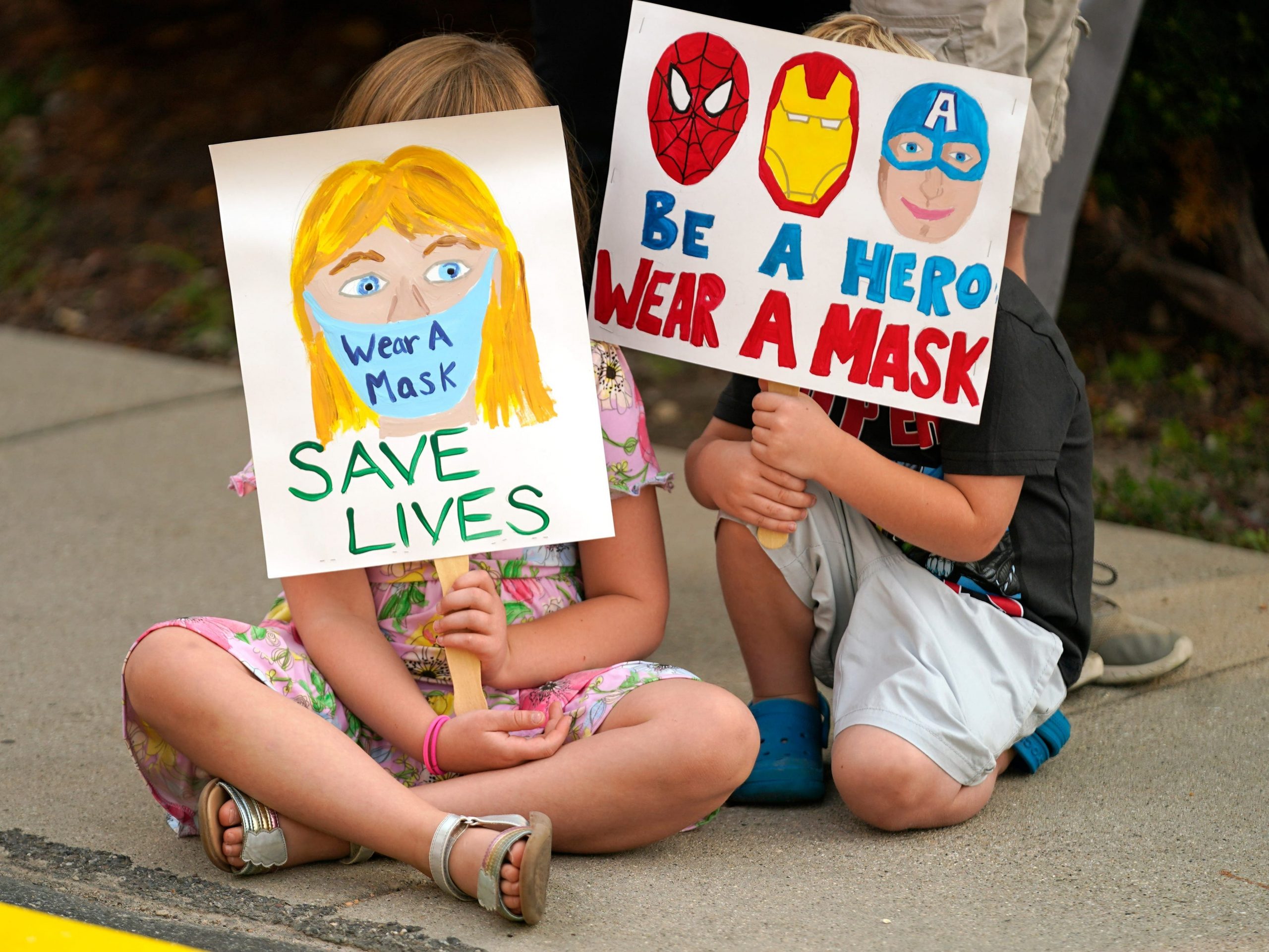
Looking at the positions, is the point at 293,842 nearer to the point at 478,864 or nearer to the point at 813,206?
the point at 478,864

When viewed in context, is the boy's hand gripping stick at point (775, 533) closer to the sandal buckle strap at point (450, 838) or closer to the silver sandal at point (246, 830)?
the sandal buckle strap at point (450, 838)

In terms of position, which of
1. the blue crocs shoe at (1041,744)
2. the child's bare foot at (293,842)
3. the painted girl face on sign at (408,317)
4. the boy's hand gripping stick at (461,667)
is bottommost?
the child's bare foot at (293,842)

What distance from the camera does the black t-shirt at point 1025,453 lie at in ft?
5.95

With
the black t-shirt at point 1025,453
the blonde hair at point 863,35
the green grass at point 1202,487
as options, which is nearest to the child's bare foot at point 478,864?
the black t-shirt at point 1025,453

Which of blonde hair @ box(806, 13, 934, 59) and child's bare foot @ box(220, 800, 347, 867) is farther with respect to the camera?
blonde hair @ box(806, 13, 934, 59)

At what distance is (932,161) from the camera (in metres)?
1.77

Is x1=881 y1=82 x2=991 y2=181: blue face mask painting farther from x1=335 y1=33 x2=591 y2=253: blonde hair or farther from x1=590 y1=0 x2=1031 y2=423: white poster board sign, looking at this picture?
x1=335 y1=33 x2=591 y2=253: blonde hair

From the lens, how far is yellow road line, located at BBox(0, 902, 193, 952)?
1.42 m

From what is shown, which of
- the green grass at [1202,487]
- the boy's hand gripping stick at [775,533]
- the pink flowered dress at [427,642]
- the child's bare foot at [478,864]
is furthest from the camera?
the green grass at [1202,487]

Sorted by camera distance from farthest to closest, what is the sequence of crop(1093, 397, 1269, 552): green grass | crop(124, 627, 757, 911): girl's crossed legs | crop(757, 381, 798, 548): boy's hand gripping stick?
crop(1093, 397, 1269, 552): green grass < crop(757, 381, 798, 548): boy's hand gripping stick < crop(124, 627, 757, 911): girl's crossed legs

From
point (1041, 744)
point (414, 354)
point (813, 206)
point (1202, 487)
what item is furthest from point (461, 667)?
point (1202, 487)

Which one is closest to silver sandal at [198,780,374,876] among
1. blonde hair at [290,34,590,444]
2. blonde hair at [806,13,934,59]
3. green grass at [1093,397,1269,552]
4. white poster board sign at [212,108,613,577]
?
white poster board sign at [212,108,613,577]

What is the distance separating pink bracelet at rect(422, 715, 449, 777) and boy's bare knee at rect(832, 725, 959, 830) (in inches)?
19.3

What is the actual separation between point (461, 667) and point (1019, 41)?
1220 millimetres
